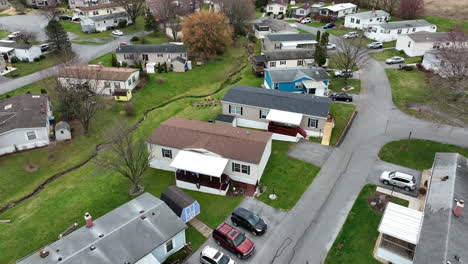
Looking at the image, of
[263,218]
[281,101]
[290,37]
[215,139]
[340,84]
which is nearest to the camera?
[263,218]

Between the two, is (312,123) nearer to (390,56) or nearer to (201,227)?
(201,227)

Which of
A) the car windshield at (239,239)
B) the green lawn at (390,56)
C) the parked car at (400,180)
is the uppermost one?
the green lawn at (390,56)

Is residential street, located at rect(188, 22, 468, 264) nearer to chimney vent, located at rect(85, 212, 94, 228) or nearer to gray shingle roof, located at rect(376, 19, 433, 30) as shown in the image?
chimney vent, located at rect(85, 212, 94, 228)

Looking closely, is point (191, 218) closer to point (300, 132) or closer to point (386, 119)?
point (300, 132)

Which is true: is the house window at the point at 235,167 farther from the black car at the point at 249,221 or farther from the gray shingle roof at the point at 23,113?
the gray shingle roof at the point at 23,113

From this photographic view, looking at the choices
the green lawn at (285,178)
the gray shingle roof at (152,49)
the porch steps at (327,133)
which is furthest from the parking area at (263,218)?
the gray shingle roof at (152,49)

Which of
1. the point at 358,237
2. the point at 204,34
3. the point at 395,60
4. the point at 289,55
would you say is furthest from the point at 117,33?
the point at 358,237
